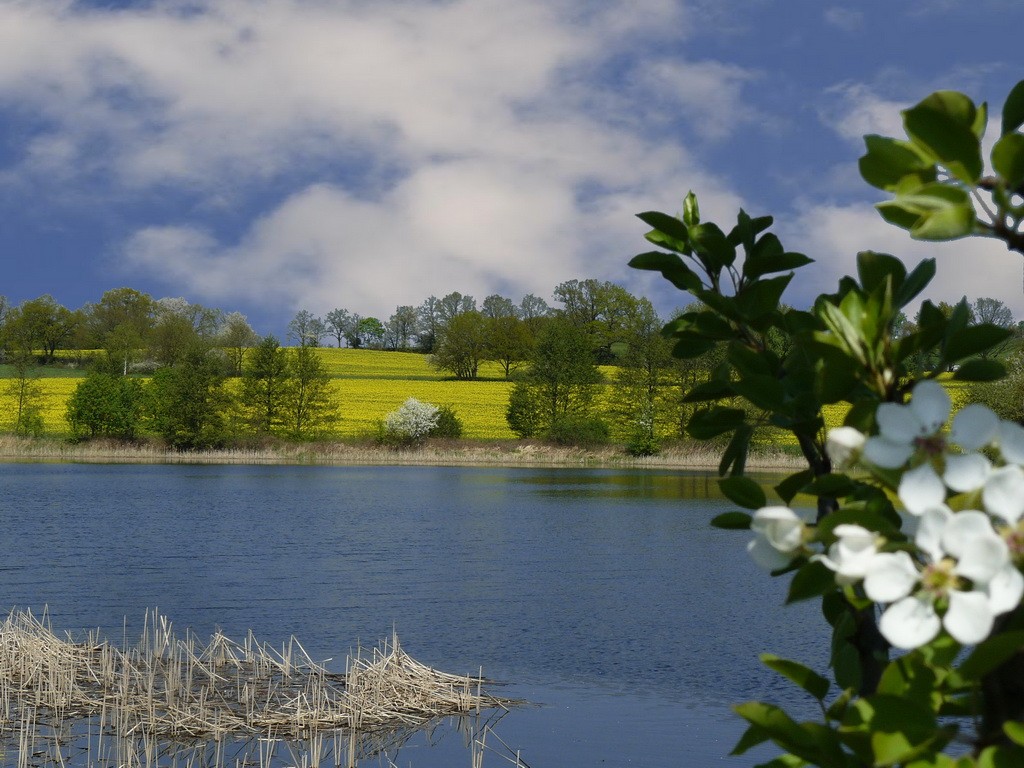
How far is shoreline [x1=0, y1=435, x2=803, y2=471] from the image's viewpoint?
59219mm

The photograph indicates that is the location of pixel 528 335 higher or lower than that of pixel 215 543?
higher

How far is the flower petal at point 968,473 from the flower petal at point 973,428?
16 mm

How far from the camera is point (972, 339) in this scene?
1179 millimetres

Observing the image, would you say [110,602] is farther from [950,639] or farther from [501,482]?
[501,482]

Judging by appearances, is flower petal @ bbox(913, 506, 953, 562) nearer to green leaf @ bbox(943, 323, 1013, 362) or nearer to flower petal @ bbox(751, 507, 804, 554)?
flower petal @ bbox(751, 507, 804, 554)

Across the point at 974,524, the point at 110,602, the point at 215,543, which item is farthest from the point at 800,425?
the point at 215,543

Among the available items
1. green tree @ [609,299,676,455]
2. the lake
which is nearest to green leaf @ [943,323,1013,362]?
the lake

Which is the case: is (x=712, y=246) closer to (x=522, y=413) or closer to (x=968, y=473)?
(x=968, y=473)

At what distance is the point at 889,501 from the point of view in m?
1.13

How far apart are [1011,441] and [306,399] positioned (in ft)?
226

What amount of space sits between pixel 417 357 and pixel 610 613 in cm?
8469

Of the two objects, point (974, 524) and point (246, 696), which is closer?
point (974, 524)

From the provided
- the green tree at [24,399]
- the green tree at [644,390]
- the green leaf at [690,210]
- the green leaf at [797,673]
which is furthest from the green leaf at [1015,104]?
the green tree at [24,399]

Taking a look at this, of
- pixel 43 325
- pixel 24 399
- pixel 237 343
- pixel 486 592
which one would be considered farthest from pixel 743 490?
pixel 43 325
